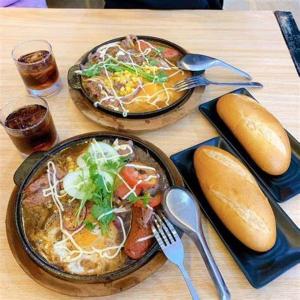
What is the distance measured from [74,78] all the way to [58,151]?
0.33m

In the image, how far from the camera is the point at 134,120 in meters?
1.14

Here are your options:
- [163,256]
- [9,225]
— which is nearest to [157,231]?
[163,256]

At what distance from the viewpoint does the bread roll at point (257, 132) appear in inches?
40.1

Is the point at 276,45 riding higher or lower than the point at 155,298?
higher

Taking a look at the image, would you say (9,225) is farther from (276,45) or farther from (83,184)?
(276,45)

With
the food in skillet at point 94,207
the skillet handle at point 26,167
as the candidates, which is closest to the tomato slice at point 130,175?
the food in skillet at point 94,207

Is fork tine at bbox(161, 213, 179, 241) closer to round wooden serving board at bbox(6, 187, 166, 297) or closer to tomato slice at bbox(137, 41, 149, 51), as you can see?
round wooden serving board at bbox(6, 187, 166, 297)

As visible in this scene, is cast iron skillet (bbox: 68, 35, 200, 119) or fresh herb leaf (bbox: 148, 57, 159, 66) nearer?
cast iron skillet (bbox: 68, 35, 200, 119)

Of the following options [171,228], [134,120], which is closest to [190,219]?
[171,228]

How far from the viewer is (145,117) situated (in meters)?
1.15

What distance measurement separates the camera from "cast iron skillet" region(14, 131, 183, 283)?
0.81 metres

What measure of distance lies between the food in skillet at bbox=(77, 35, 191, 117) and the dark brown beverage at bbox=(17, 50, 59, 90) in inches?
3.9

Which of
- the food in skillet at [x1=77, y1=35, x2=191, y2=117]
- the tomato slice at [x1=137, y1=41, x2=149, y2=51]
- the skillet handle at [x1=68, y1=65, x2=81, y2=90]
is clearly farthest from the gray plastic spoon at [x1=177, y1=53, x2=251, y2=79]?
the skillet handle at [x1=68, y1=65, x2=81, y2=90]

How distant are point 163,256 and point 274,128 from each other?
1.62 ft
